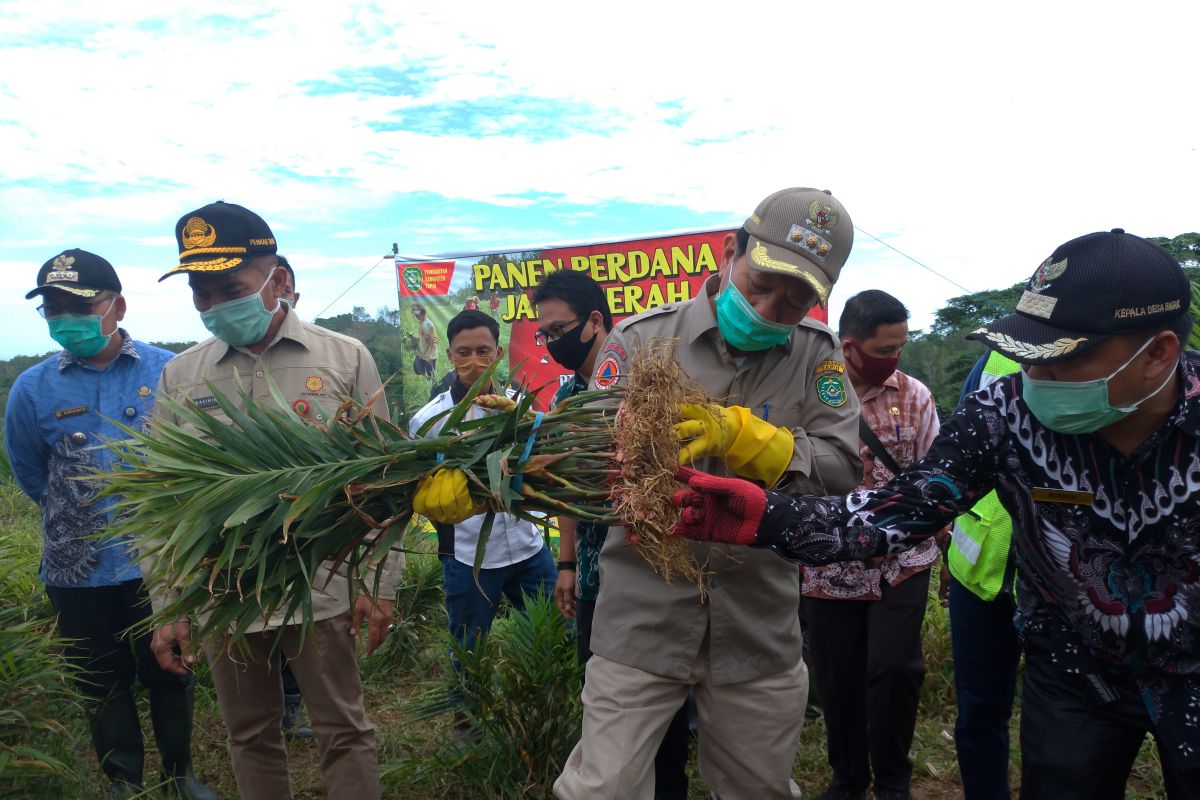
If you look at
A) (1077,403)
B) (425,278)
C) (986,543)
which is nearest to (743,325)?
(1077,403)

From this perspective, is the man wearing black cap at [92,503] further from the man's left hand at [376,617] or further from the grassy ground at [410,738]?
the man's left hand at [376,617]

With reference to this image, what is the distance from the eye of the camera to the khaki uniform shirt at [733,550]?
8.05 ft

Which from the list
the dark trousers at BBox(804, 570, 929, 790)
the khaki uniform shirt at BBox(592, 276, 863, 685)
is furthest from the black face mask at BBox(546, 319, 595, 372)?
the dark trousers at BBox(804, 570, 929, 790)

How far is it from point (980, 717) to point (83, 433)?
3.45m

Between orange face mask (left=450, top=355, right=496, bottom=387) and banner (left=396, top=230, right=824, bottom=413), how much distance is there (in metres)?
2.62

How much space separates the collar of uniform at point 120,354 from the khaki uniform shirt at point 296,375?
86 centimetres

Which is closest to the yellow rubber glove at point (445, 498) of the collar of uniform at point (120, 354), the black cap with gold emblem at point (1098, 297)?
the black cap with gold emblem at point (1098, 297)

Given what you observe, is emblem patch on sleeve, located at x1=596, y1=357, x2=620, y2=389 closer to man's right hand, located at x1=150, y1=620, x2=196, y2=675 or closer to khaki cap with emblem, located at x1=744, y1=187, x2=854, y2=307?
khaki cap with emblem, located at x1=744, y1=187, x2=854, y2=307

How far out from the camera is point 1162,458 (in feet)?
6.55

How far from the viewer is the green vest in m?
2.79

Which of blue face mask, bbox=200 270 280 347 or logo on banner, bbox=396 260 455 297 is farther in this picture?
logo on banner, bbox=396 260 455 297

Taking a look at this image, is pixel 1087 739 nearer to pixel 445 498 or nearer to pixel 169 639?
pixel 445 498

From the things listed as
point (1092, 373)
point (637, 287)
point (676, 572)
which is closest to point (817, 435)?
point (676, 572)

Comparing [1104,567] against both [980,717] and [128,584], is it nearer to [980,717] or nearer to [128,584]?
[980,717]
